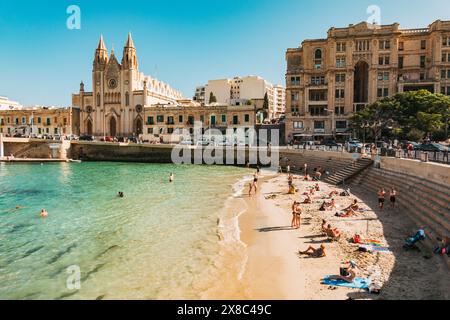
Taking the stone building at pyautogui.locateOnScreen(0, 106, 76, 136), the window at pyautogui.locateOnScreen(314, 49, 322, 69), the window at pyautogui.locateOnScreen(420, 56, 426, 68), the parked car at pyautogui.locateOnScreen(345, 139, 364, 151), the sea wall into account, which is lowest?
the sea wall

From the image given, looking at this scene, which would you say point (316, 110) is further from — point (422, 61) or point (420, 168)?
point (420, 168)

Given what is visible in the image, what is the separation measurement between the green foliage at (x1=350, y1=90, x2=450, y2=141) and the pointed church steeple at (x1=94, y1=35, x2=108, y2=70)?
65.0 m

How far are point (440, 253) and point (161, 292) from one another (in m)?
10.6

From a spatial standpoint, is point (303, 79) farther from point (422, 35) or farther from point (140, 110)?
point (140, 110)

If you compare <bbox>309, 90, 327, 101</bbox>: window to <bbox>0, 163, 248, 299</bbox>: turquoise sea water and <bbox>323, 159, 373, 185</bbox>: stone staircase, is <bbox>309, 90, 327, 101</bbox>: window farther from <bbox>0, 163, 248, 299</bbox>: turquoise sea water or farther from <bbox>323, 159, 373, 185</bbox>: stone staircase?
<bbox>0, 163, 248, 299</bbox>: turquoise sea water

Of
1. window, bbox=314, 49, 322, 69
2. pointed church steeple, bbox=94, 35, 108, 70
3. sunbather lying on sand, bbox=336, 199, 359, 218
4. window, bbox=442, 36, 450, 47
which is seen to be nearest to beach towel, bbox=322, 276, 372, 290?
sunbather lying on sand, bbox=336, 199, 359, 218

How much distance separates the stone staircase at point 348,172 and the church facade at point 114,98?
183 feet

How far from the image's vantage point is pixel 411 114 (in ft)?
142

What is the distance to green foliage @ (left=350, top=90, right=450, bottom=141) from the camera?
133 feet

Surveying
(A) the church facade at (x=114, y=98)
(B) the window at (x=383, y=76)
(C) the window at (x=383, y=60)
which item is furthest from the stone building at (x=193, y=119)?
(C) the window at (x=383, y=60)

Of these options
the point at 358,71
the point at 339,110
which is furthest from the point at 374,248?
the point at 358,71
